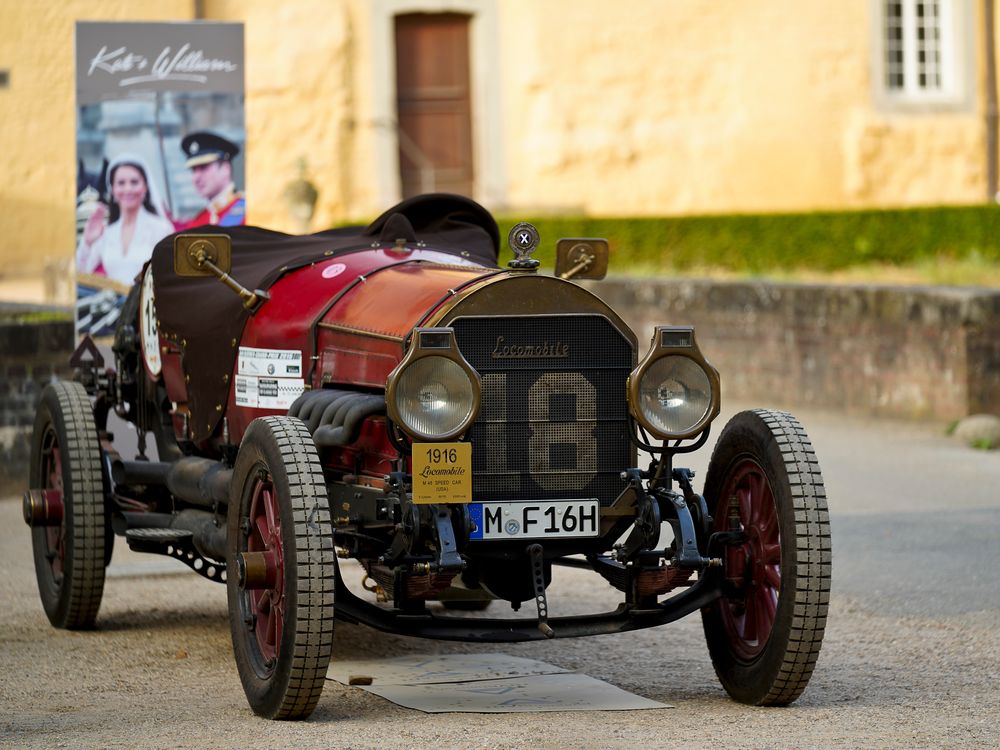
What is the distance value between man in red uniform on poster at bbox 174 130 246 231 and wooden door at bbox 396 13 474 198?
1759cm

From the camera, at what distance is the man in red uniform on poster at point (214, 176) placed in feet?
36.0

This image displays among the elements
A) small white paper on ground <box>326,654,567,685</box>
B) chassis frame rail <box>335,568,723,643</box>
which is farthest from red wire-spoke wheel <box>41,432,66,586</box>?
chassis frame rail <box>335,568,723,643</box>

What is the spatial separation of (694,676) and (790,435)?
4.06ft

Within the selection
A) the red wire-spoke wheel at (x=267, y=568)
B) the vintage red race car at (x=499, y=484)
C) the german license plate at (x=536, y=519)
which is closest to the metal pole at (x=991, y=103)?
the vintage red race car at (x=499, y=484)

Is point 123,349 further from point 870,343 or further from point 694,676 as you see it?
point 870,343

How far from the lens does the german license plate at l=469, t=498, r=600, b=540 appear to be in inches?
242

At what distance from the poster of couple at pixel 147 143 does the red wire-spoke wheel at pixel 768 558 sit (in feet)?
16.8

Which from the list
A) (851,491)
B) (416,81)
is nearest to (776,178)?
(416,81)

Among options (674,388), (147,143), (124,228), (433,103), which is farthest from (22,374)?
(433,103)

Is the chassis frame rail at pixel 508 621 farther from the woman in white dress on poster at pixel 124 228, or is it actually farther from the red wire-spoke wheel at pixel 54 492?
the woman in white dress on poster at pixel 124 228

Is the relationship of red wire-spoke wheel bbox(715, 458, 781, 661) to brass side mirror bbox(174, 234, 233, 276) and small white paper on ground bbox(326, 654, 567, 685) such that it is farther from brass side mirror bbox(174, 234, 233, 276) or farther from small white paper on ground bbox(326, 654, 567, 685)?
brass side mirror bbox(174, 234, 233, 276)

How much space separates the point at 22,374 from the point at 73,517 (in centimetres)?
448

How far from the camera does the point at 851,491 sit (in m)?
12.0

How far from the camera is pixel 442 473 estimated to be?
5.99m
